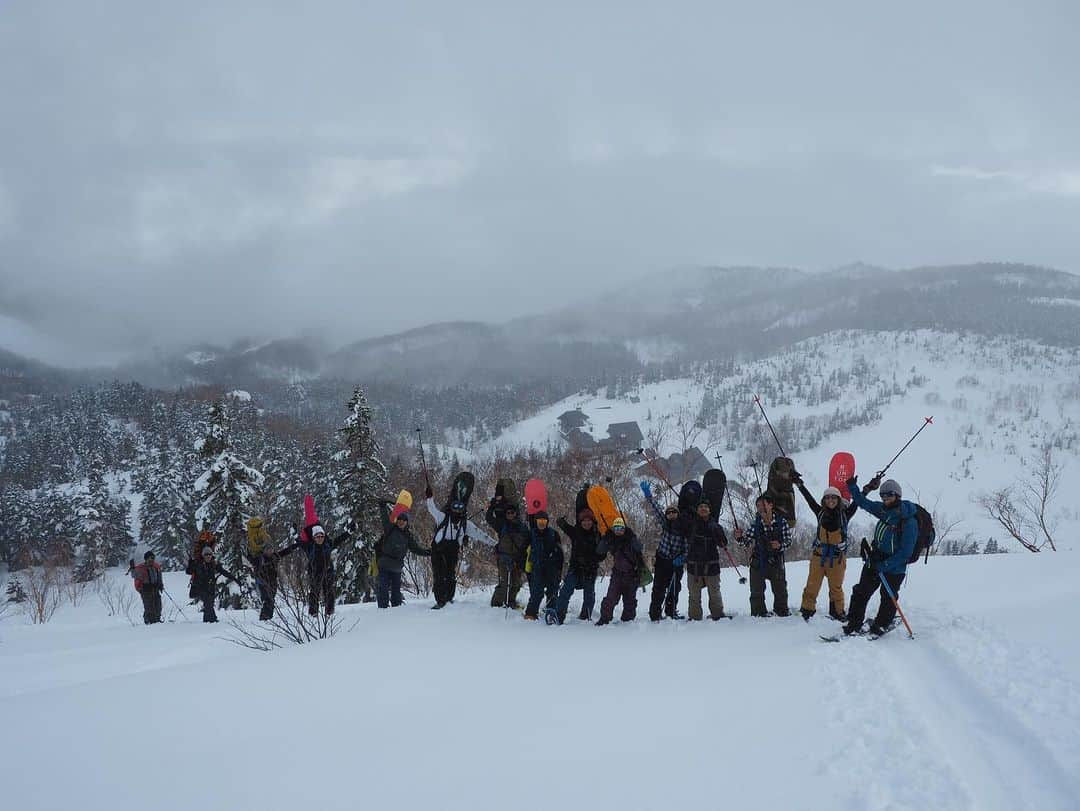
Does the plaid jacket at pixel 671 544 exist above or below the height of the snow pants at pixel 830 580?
above

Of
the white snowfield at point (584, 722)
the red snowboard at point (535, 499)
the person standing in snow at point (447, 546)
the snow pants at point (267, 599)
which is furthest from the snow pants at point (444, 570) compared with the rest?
the snow pants at point (267, 599)

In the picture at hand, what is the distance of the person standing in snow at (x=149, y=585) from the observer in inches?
493

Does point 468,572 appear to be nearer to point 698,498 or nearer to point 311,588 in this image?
point 311,588

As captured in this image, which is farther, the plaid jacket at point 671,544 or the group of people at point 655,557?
the plaid jacket at point 671,544

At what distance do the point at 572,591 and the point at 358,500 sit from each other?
15.9 m

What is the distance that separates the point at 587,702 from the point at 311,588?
18.1 ft

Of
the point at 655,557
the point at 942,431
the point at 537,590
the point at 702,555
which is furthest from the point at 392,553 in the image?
the point at 942,431

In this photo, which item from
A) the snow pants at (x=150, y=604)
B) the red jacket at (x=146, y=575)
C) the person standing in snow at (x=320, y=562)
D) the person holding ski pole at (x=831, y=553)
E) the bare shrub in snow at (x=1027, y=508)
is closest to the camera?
the person holding ski pole at (x=831, y=553)

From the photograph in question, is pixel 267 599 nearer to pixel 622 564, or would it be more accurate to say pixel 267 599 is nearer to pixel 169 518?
pixel 622 564

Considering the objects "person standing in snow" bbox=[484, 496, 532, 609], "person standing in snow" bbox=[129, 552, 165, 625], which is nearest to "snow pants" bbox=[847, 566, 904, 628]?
"person standing in snow" bbox=[484, 496, 532, 609]

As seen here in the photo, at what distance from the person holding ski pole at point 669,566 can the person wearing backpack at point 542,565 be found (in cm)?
156

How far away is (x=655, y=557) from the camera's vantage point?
905 cm

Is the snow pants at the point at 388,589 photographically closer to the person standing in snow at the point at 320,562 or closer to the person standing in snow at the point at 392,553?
the person standing in snow at the point at 392,553

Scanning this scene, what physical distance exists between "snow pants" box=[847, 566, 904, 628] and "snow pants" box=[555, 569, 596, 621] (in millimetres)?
3662
